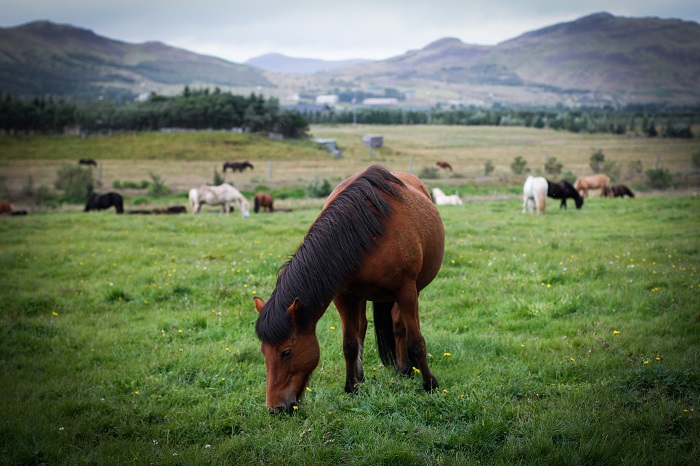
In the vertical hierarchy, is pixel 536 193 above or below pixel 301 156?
below

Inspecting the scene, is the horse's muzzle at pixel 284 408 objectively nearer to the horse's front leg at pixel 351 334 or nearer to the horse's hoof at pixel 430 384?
the horse's front leg at pixel 351 334

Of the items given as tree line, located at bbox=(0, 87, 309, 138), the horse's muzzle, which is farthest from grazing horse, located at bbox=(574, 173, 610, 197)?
tree line, located at bbox=(0, 87, 309, 138)

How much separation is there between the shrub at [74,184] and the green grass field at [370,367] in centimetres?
2294

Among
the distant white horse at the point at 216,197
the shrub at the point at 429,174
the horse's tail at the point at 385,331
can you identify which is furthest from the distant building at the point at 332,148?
the horse's tail at the point at 385,331

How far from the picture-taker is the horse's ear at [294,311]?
429 centimetres

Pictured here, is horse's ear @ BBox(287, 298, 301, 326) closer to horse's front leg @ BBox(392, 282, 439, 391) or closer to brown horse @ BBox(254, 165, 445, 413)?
brown horse @ BBox(254, 165, 445, 413)

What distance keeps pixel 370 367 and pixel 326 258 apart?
1969mm

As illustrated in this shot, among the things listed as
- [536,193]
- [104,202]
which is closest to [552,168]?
[536,193]

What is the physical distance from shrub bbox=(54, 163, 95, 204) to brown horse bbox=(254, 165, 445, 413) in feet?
107

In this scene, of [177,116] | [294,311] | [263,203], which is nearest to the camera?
[294,311]

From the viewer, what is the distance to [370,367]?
597 centimetres

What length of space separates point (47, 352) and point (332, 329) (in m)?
3.94

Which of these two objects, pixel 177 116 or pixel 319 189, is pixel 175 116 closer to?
pixel 177 116

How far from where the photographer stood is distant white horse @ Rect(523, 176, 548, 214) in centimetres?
2191
